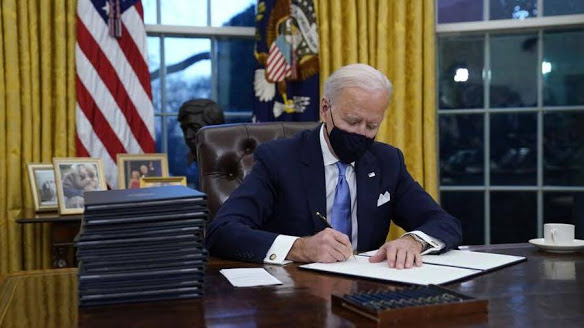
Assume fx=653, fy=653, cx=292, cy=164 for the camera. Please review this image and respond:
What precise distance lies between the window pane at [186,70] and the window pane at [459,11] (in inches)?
52.1

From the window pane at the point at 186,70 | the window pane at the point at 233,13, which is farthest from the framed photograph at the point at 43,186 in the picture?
the window pane at the point at 233,13

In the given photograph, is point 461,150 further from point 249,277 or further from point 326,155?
point 249,277

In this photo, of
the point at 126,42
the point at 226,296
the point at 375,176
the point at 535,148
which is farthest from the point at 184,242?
the point at 535,148

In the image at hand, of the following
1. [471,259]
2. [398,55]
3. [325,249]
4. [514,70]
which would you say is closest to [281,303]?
[325,249]

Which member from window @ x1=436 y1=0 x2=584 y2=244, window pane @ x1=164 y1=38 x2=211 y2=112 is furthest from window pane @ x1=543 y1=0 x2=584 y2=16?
window pane @ x1=164 y1=38 x2=211 y2=112

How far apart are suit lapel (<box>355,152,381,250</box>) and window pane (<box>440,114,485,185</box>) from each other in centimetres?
175

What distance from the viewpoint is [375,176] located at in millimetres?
2090

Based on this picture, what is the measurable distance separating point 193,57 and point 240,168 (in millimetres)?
1452

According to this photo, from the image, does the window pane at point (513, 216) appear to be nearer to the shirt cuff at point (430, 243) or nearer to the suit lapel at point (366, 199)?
the suit lapel at point (366, 199)

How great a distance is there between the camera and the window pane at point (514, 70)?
11.9 ft

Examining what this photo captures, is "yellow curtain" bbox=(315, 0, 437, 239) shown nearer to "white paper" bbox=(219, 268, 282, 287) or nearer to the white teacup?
the white teacup

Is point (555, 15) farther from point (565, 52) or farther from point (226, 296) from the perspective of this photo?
point (226, 296)

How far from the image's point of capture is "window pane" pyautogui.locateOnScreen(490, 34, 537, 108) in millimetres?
3621

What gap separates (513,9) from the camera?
3611 mm
